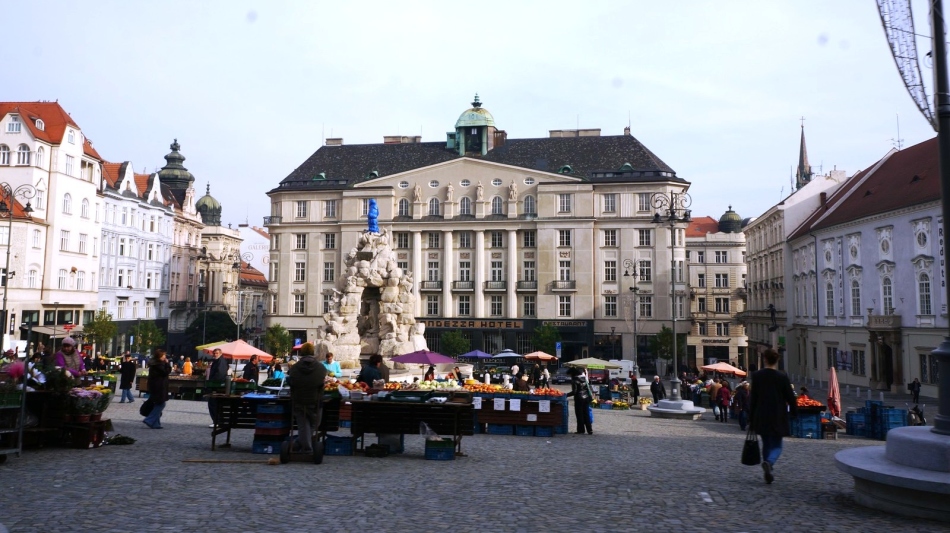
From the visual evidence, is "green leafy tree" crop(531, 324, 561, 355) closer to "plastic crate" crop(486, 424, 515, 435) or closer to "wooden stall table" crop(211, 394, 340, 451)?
"plastic crate" crop(486, 424, 515, 435)

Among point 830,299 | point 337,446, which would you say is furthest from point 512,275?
point 337,446

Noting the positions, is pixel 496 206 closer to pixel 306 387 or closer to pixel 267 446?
pixel 267 446

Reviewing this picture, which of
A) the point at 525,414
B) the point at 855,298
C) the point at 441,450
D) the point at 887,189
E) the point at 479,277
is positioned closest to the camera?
the point at 441,450

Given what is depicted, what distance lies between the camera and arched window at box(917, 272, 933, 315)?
39.7 metres

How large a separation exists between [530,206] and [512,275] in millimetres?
6224

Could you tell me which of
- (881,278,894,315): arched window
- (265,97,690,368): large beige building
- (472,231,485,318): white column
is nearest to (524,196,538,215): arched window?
(265,97,690,368): large beige building

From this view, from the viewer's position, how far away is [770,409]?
1010 cm

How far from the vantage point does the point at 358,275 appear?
3612 centimetres

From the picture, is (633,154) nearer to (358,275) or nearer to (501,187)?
(501,187)

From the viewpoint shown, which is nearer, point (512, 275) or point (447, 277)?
point (512, 275)

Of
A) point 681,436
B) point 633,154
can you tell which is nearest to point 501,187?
point 633,154

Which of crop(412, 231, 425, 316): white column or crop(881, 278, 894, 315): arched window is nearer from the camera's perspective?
crop(881, 278, 894, 315): arched window

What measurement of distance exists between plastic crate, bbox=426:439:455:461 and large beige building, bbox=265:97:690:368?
172 feet

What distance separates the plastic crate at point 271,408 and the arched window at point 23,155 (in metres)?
49.2
